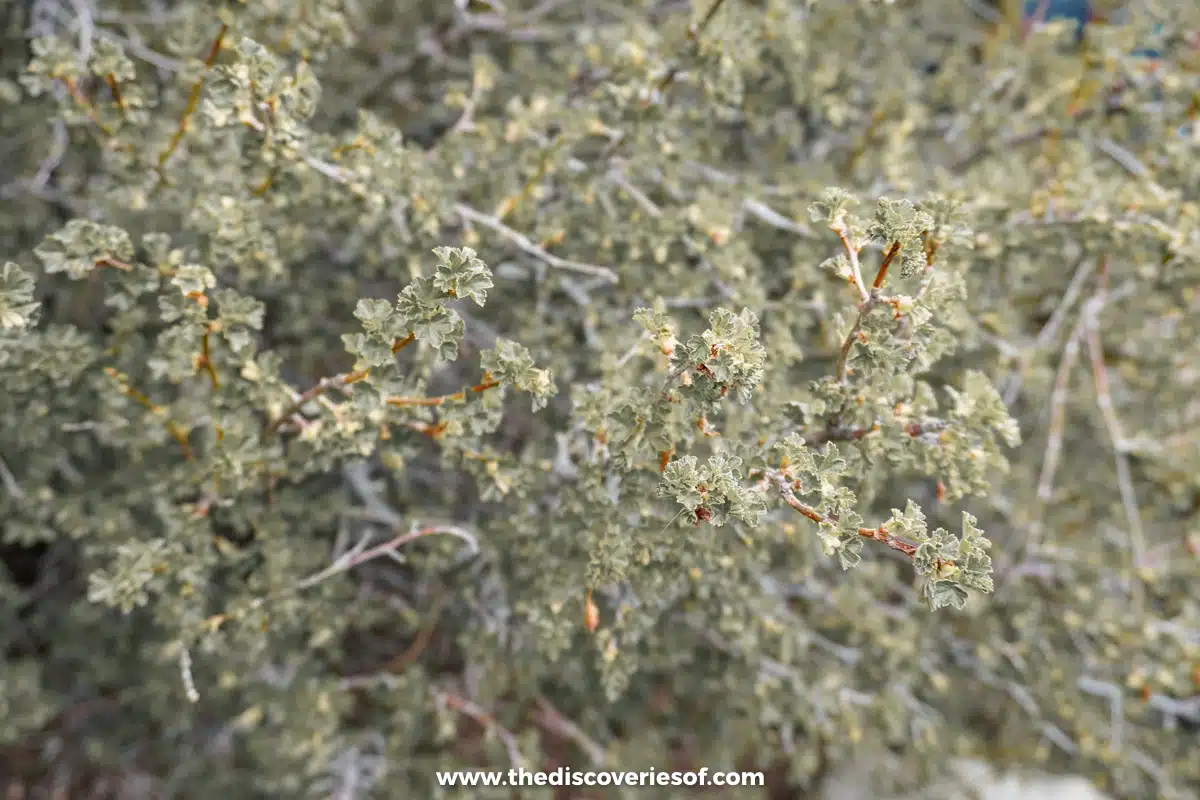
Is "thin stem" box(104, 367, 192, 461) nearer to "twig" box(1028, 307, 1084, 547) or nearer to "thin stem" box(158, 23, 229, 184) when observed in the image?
"thin stem" box(158, 23, 229, 184)

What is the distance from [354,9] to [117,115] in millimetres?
774

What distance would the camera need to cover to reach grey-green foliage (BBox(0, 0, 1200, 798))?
1466mm

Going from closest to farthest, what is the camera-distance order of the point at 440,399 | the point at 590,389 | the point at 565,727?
the point at 440,399
the point at 590,389
the point at 565,727

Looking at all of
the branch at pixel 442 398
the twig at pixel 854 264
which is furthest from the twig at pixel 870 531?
the branch at pixel 442 398

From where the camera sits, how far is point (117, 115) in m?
1.68

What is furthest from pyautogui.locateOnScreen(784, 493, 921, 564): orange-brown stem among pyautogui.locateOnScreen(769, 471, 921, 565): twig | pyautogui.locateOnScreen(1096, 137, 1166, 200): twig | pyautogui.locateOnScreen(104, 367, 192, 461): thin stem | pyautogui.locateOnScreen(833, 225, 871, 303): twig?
pyautogui.locateOnScreen(1096, 137, 1166, 200): twig

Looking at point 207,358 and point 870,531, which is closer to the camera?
point 870,531

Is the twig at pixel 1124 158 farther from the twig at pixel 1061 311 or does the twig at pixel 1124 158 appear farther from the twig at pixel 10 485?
the twig at pixel 10 485

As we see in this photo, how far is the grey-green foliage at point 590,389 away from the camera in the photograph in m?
1.47

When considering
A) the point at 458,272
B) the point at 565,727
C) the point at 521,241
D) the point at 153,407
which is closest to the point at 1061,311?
the point at 521,241

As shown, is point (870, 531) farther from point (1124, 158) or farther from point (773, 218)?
point (1124, 158)

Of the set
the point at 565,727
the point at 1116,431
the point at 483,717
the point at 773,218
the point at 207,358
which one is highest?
the point at 773,218

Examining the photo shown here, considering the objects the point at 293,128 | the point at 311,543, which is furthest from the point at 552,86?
the point at 311,543

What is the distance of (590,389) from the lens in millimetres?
1552
